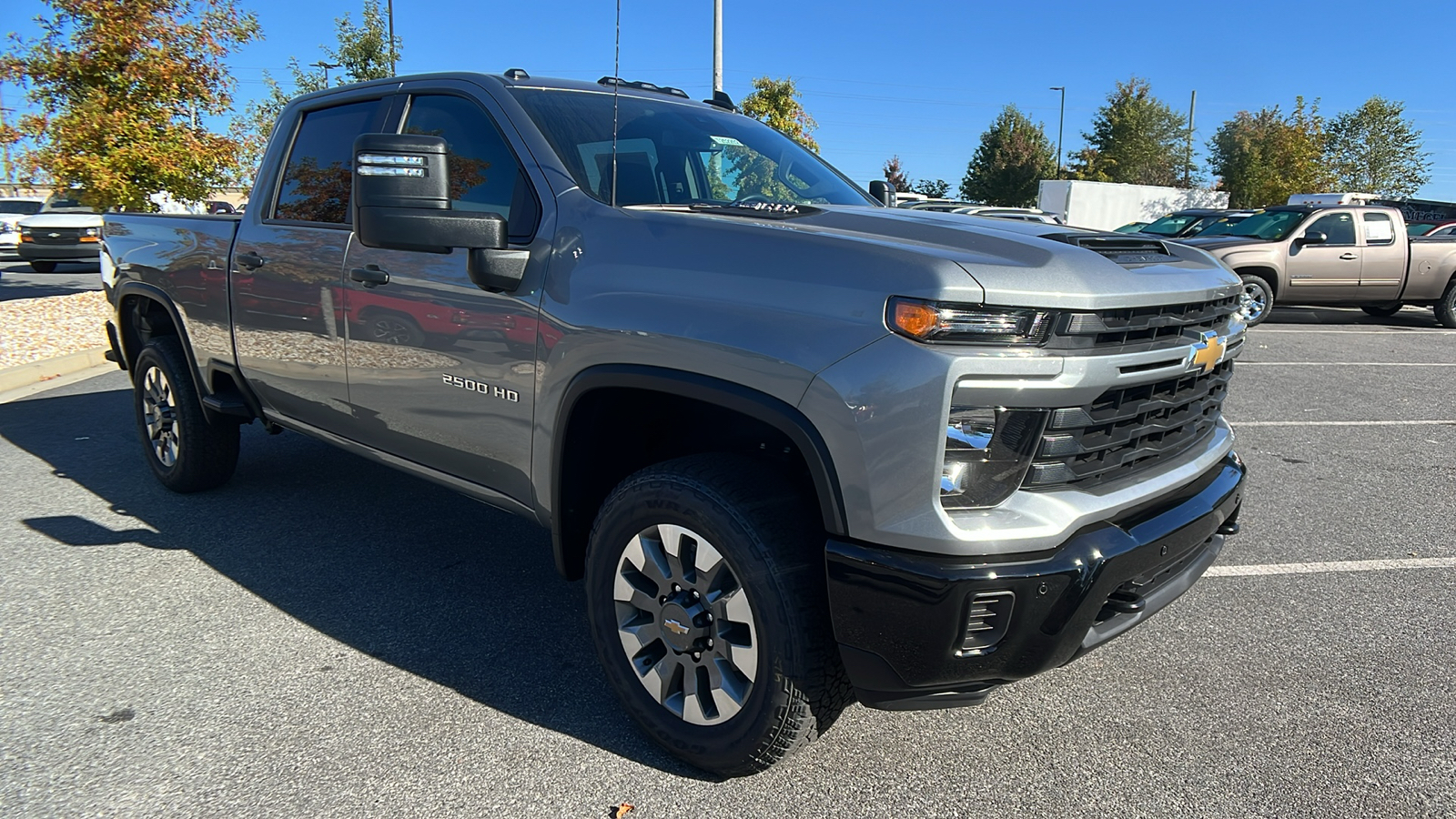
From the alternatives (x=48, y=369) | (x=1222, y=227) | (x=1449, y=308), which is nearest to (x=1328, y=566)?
(x=48, y=369)

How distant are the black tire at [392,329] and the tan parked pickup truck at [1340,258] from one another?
512 inches

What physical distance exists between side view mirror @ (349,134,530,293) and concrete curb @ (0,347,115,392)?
6.41 metres

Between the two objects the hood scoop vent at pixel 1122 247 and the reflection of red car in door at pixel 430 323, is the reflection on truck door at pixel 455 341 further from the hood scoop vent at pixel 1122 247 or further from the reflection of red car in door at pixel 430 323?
the hood scoop vent at pixel 1122 247

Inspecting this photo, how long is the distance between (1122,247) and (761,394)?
3.67 feet

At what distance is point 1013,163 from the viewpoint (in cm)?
5772

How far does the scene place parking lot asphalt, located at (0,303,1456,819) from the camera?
8.44 ft

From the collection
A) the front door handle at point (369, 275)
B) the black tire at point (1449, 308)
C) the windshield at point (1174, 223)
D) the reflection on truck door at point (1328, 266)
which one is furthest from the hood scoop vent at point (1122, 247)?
the windshield at point (1174, 223)

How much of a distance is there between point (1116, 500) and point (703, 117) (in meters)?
2.24

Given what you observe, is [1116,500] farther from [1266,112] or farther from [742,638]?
[1266,112]

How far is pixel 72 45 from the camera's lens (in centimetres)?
1191

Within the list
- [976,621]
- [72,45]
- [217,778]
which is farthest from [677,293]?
[72,45]

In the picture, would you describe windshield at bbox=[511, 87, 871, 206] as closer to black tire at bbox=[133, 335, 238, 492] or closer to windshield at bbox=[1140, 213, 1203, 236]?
black tire at bbox=[133, 335, 238, 492]

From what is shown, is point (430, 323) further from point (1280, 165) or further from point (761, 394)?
point (1280, 165)

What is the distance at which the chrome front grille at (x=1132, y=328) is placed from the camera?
7.24ft
